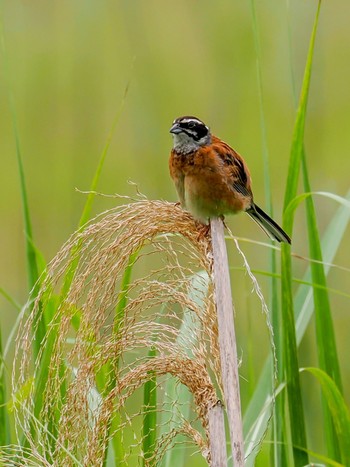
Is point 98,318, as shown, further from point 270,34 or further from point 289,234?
point 270,34

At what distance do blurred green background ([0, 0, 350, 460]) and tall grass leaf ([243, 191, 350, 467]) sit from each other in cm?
145

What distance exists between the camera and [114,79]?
24.9 ft

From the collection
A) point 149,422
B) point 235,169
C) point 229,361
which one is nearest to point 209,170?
point 235,169

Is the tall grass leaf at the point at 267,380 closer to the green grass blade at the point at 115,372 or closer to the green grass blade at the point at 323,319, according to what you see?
the green grass blade at the point at 323,319

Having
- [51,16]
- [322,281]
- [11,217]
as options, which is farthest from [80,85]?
[322,281]

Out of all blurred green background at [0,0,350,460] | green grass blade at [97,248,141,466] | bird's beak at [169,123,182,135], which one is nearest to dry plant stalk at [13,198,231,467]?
green grass blade at [97,248,141,466]

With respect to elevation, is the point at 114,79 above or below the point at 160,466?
above

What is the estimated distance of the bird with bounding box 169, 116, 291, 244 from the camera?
7.91ft

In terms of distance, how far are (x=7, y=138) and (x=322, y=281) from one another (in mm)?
5718

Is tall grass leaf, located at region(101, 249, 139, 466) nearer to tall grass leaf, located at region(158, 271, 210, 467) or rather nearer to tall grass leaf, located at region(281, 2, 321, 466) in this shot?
tall grass leaf, located at region(158, 271, 210, 467)

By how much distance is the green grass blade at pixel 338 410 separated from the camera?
192cm

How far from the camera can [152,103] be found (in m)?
5.53

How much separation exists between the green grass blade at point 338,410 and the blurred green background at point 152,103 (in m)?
1.75

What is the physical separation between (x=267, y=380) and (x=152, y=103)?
350 cm
